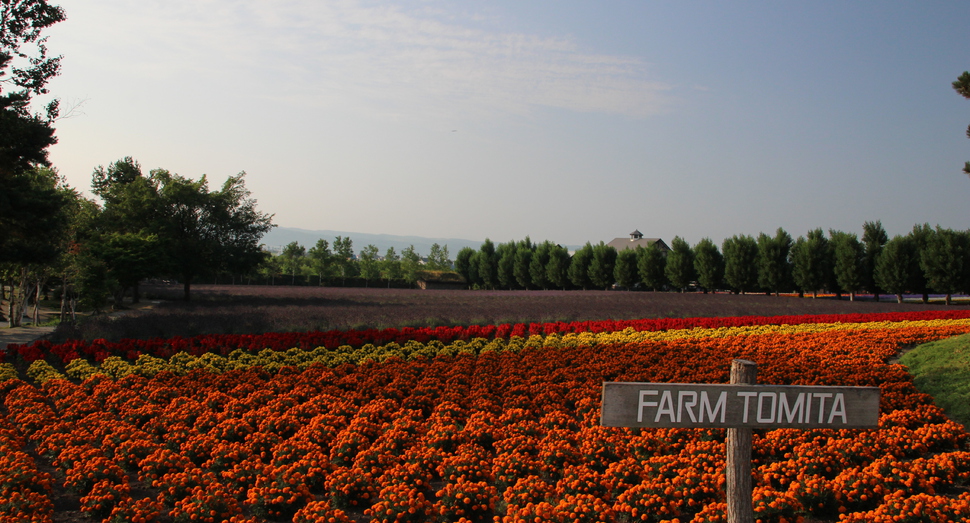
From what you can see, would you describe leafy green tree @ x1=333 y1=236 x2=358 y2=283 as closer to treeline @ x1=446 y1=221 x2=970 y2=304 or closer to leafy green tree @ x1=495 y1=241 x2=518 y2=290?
leafy green tree @ x1=495 y1=241 x2=518 y2=290

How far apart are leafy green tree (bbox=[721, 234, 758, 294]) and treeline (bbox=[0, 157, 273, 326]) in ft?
111

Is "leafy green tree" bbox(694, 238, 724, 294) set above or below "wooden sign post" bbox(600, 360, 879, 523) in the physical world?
above

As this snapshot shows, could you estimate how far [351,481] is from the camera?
208 inches

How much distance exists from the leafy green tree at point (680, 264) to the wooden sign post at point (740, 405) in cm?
4820

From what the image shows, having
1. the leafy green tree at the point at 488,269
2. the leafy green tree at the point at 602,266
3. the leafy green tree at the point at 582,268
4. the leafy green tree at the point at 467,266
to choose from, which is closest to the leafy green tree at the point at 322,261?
the leafy green tree at the point at 467,266

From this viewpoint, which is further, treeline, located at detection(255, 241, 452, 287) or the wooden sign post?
treeline, located at detection(255, 241, 452, 287)

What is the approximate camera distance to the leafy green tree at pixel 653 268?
51.4 meters

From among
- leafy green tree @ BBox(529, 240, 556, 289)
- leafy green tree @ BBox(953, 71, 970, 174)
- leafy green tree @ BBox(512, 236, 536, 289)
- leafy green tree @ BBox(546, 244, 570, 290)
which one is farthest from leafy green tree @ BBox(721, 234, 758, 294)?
leafy green tree @ BBox(953, 71, 970, 174)

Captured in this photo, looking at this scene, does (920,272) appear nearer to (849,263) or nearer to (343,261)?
(849,263)

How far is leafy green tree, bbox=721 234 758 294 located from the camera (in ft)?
145

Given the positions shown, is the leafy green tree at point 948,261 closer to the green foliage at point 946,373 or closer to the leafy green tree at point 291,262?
the green foliage at point 946,373

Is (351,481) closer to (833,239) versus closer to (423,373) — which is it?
(423,373)

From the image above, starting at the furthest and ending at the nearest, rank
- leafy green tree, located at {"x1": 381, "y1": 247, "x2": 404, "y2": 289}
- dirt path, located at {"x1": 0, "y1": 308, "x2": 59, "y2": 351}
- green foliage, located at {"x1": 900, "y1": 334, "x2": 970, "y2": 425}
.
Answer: leafy green tree, located at {"x1": 381, "y1": 247, "x2": 404, "y2": 289} → dirt path, located at {"x1": 0, "y1": 308, "x2": 59, "y2": 351} → green foliage, located at {"x1": 900, "y1": 334, "x2": 970, "y2": 425}

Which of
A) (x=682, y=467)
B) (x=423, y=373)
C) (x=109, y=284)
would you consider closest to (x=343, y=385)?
(x=423, y=373)
